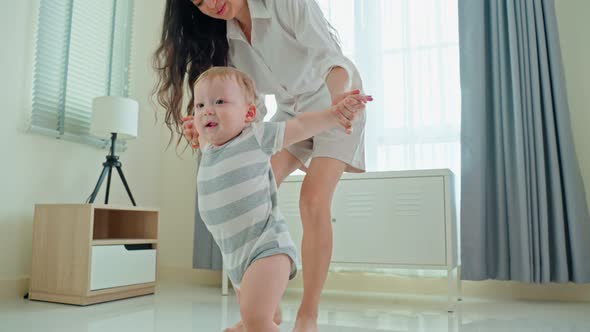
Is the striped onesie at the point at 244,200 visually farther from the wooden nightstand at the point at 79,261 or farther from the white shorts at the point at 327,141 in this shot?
the wooden nightstand at the point at 79,261

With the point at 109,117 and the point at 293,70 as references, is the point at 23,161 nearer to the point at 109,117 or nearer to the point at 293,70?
the point at 109,117

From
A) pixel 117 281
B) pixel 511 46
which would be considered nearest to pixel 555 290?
pixel 511 46

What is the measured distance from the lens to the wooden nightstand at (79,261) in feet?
7.64

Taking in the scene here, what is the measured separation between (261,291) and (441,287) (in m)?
2.03

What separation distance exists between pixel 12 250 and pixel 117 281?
59 cm

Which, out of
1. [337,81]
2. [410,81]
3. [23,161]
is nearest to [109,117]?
[23,161]

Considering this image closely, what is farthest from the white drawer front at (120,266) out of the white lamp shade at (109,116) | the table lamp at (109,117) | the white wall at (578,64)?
the white wall at (578,64)

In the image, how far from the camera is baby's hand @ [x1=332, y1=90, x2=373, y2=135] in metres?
1.04

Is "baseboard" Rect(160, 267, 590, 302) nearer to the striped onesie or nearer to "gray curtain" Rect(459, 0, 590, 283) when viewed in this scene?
"gray curtain" Rect(459, 0, 590, 283)

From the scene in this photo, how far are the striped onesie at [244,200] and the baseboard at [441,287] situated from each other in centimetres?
192

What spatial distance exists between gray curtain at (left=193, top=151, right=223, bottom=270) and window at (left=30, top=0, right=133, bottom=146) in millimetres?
826

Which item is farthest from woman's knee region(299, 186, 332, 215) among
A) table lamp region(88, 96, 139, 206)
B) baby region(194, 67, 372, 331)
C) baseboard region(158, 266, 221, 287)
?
baseboard region(158, 266, 221, 287)

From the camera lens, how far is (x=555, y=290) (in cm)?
262

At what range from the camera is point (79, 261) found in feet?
7.68
